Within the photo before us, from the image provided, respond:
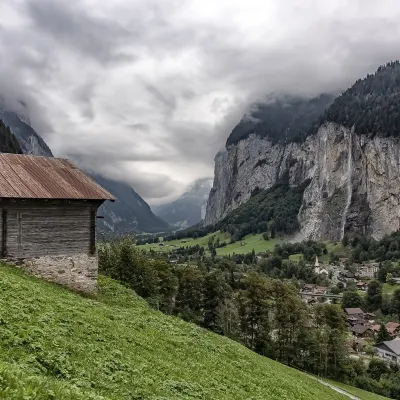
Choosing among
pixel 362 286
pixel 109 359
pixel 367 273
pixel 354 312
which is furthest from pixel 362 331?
pixel 109 359

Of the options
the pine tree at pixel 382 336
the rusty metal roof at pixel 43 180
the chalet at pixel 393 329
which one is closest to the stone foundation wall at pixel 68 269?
the rusty metal roof at pixel 43 180

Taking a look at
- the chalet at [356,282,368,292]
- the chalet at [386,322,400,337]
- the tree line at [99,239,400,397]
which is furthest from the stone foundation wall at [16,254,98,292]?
the chalet at [356,282,368,292]

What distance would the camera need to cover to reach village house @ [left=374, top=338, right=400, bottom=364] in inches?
3727

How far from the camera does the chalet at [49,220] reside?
2858 cm

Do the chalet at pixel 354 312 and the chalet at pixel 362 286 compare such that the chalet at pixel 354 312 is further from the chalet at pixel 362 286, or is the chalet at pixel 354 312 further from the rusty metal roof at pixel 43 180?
the rusty metal roof at pixel 43 180

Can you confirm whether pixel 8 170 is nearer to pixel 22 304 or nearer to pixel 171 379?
pixel 22 304

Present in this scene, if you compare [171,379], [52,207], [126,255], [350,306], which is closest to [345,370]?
[126,255]

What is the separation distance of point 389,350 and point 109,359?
99907 millimetres

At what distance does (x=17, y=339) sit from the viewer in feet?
42.6

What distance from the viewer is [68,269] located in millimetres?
30500

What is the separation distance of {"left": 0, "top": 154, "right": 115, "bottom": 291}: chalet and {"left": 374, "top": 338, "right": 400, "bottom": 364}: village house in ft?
283

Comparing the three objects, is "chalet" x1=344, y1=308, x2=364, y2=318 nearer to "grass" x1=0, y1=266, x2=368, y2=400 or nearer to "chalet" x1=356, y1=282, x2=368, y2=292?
"chalet" x1=356, y1=282, x2=368, y2=292

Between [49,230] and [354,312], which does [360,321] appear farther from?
[49,230]

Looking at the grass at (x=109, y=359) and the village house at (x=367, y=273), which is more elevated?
the grass at (x=109, y=359)
